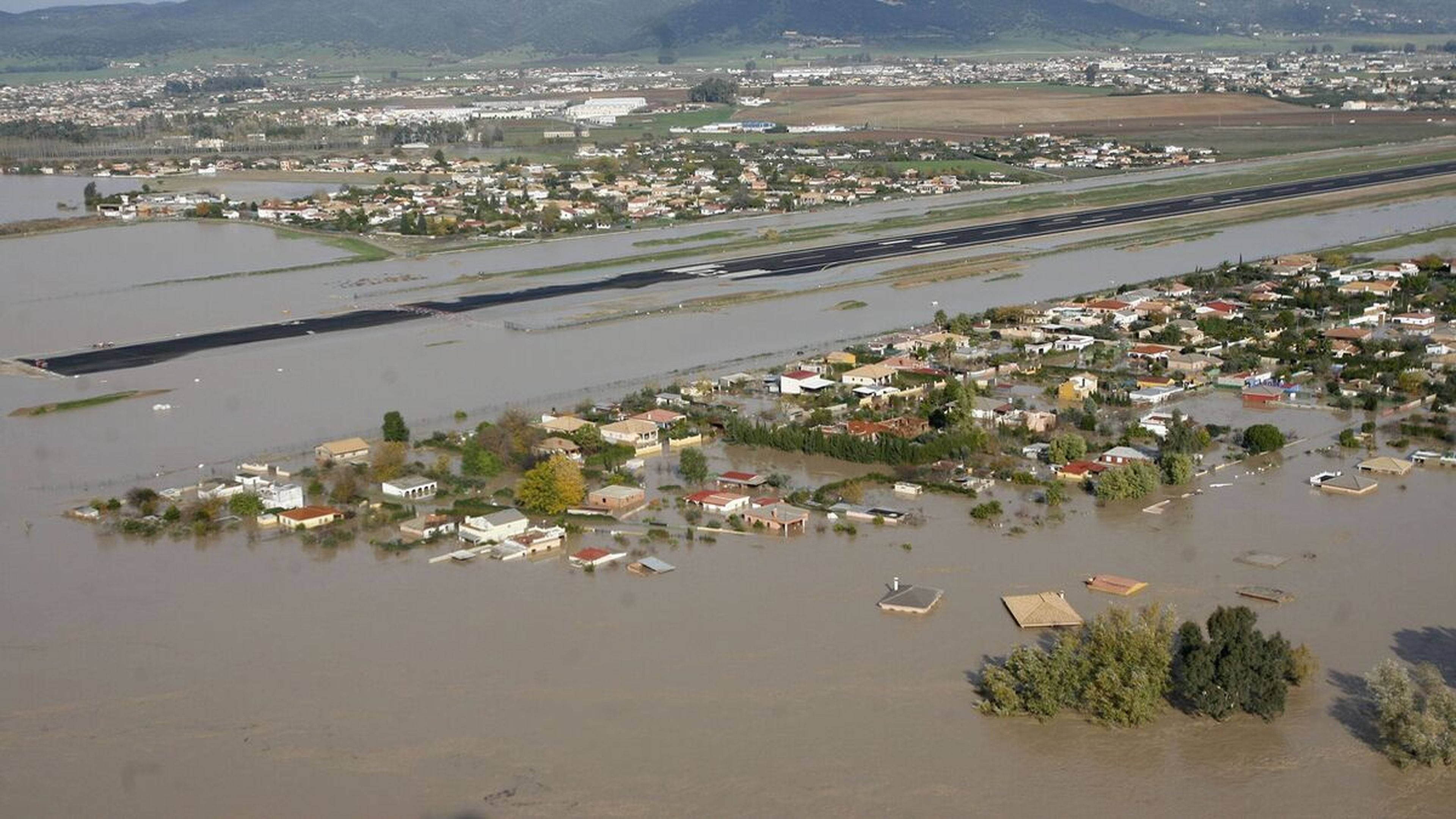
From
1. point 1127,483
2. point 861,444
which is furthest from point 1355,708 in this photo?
point 861,444

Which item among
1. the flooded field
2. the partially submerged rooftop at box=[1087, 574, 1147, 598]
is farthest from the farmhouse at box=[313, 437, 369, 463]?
the flooded field

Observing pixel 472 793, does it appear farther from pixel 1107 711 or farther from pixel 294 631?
pixel 1107 711

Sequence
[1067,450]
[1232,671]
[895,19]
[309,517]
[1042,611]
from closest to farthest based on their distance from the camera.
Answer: [1232,671] → [1042,611] → [309,517] → [1067,450] → [895,19]

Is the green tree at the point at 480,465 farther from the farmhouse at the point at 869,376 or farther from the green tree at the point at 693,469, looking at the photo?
the farmhouse at the point at 869,376

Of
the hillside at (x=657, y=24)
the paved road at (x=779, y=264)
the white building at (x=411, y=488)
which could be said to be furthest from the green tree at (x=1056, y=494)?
the hillside at (x=657, y=24)

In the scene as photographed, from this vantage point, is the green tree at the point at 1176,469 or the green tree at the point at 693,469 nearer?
the green tree at the point at 1176,469

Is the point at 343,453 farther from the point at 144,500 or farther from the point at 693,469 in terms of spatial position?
the point at 693,469

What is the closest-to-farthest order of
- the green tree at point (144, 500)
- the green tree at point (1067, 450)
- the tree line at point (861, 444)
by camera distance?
the green tree at point (144, 500) → the green tree at point (1067, 450) → the tree line at point (861, 444)
